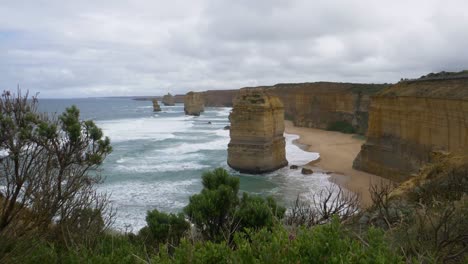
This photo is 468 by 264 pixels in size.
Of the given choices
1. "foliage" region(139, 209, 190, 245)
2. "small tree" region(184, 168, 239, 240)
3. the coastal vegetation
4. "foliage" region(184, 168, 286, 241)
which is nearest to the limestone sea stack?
the coastal vegetation

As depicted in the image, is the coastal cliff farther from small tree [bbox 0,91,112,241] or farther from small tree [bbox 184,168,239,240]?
small tree [bbox 0,91,112,241]

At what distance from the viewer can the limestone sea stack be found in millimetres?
27891

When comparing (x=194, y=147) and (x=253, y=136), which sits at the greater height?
(x=253, y=136)

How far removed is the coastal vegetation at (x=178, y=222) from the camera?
4.45 meters

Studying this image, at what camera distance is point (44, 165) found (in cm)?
955

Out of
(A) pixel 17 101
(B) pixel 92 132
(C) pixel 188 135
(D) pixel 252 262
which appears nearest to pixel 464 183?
(D) pixel 252 262

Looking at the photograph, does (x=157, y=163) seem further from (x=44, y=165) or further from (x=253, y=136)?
(x=44, y=165)

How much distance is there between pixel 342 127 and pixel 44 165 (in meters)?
47.1

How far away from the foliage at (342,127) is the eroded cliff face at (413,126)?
2422 cm

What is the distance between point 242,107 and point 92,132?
19.1 meters

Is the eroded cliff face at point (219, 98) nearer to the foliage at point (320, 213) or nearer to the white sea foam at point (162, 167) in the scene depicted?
the white sea foam at point (162, 167)

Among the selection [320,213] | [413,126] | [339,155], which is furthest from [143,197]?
[339,155]

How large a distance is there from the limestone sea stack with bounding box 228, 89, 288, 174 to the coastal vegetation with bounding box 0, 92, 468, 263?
15.3 metres

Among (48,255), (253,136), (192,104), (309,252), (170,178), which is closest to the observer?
(309,252)
